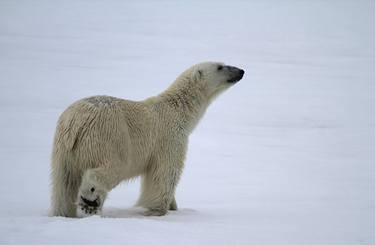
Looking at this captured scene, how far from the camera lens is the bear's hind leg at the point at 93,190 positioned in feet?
19.2

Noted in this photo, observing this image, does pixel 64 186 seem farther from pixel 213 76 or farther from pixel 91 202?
pixel 213 76

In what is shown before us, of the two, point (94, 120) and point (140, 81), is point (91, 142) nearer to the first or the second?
point (94, 120)

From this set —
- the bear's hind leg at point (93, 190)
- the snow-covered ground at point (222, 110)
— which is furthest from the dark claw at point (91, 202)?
the snow-covered ground at point (222, 110)

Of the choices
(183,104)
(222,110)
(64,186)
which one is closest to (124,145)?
(64,186)

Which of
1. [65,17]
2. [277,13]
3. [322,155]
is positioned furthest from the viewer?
[277,13]

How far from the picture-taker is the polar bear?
594 centimetres

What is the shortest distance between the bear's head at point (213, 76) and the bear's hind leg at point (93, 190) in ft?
7.04

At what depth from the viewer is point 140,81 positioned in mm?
19156

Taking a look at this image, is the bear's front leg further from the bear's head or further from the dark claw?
the bear's head

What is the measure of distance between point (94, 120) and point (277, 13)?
2985 cm

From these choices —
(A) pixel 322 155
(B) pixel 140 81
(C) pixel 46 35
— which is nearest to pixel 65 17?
(C) pixel 46 35

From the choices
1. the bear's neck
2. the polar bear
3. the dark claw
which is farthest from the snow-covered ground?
the bear's neck

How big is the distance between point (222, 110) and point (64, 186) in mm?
10844

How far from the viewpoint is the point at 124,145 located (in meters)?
6.21
